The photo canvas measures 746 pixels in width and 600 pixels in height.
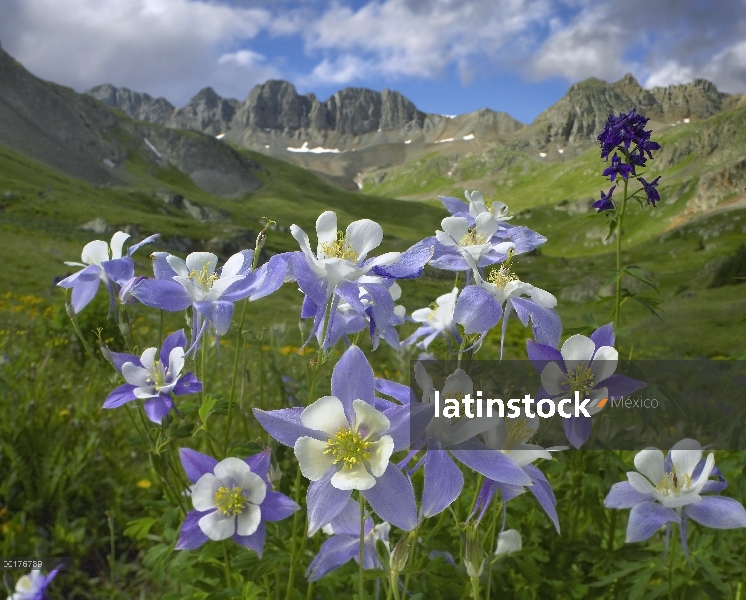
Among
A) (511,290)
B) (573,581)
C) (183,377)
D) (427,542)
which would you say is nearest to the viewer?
(511,290)

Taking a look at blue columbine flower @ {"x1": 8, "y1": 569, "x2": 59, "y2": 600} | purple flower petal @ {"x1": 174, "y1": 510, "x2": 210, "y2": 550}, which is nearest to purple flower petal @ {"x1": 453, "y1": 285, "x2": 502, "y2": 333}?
purple flower petal @ {"x1": 174, "y1": 510, "x2": 210, "y2": 550}

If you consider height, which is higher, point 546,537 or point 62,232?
point 62,232

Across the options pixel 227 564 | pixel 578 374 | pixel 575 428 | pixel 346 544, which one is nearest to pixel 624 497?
pixel 575 428

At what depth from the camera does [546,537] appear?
9.52ft

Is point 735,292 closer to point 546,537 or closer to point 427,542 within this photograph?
point 546,537

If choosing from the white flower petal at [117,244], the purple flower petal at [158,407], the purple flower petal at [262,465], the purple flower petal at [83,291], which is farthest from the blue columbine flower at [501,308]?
the purple flower petal at [83,291]

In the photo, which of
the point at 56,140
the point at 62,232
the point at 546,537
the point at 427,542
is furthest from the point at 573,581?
the point at 56,140

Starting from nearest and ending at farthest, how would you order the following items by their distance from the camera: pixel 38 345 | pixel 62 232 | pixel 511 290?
pixel 511 290
pixel 38 345
pixel 62 232

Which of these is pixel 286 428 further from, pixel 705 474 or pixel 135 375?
pixel 705 474

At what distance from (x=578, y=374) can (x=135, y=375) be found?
55.9 inches

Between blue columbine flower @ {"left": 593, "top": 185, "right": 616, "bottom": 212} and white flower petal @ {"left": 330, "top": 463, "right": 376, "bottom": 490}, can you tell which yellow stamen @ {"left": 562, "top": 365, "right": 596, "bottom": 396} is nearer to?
white flower petal @ {"left": 330, "top": 463, "right": 376, "bottom": 490}

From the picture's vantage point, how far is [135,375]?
1.90 meters

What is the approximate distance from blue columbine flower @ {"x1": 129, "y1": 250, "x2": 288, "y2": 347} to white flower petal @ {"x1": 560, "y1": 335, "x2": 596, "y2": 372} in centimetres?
72

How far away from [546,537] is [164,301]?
7.71ft
